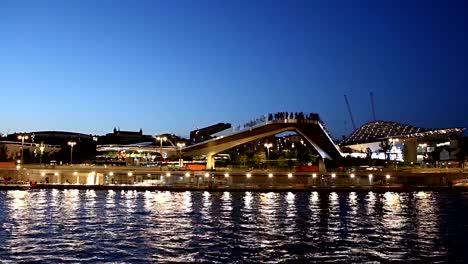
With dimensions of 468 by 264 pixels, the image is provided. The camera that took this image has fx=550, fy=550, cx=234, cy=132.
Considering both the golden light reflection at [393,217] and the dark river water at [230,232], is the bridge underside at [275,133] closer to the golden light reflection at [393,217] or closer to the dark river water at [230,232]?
the golden light reflection at [393,217]

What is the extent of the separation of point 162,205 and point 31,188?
25959 mm

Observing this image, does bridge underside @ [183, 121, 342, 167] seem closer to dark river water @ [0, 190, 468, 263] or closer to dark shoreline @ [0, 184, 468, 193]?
dark shoreline @ [0, 184, 468, 193]

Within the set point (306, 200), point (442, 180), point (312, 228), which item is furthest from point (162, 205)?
point (442, 180)

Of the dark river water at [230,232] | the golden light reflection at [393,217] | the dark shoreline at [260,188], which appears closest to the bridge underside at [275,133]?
the dark shoreline at [260,188]

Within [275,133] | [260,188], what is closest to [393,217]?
[260,188]

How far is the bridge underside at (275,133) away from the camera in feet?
199

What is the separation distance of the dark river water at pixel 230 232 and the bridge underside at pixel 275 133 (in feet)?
66.2

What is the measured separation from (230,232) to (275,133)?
38996 millimetres

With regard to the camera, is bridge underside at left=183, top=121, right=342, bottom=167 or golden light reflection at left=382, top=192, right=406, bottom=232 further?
bridge underside at left=183, top=121, right=342, bottom=167

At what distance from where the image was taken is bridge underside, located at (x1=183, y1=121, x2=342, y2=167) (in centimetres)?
6062

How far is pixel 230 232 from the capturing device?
26.2m

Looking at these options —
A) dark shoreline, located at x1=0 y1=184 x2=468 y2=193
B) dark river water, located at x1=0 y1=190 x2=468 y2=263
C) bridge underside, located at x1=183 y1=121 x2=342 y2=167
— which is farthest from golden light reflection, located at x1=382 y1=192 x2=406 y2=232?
bridge underside, located at x1=183 y1=121 x2=342 y2=167

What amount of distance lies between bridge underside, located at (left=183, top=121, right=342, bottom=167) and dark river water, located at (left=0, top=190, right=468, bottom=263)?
2018 cm

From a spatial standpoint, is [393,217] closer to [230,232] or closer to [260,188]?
[230,232]
